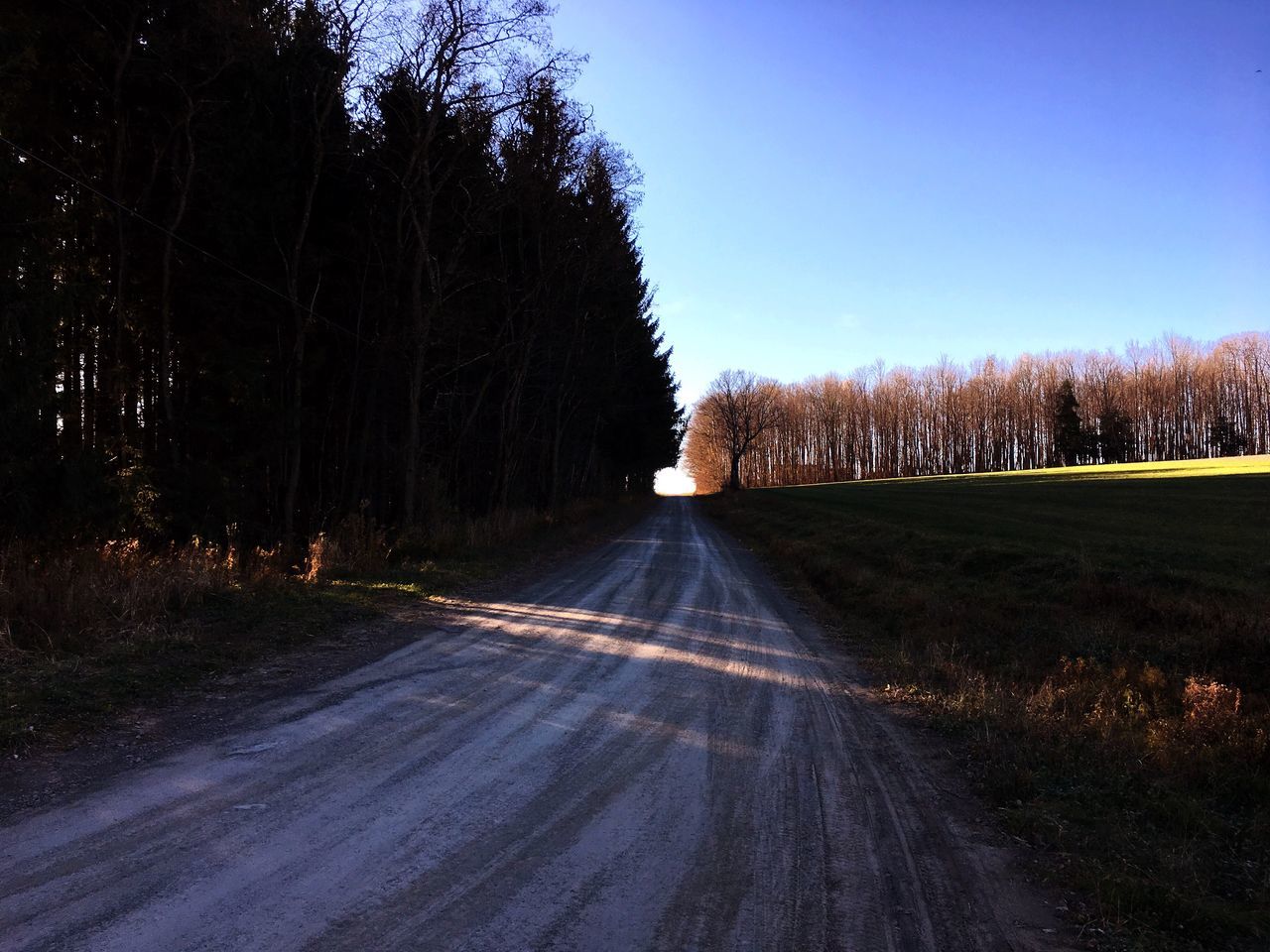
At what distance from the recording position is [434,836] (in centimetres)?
355

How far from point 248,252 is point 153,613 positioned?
12072 mm

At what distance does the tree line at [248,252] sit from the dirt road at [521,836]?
8.47 meters

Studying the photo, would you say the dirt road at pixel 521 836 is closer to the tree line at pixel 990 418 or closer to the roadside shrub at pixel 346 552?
the roadside shrub at pixel 346 552

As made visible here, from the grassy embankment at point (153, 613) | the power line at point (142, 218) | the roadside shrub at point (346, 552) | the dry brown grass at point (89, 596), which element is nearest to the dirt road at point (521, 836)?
the grassy embankment at point (153, 613)

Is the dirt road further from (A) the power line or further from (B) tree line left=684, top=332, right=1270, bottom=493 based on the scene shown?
(B) tree line left=684, top=332, right=1270, bottom=493

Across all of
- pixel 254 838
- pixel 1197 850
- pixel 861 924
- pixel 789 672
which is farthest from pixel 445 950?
pixel 789 672

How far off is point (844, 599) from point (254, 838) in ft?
35.7

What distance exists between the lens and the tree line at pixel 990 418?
82.9 meters

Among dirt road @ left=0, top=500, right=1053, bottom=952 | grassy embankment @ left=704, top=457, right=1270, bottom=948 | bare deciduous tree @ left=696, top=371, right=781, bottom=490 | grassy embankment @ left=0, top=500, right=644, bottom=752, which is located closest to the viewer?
dirt road @ left=0, top=500, right=1053, bottom=952

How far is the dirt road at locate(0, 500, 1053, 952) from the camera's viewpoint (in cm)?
285

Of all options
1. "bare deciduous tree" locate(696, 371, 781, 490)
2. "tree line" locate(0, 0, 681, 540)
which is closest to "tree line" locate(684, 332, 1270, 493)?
"bare deciduous tree" locate(696, 371, 781, 490)

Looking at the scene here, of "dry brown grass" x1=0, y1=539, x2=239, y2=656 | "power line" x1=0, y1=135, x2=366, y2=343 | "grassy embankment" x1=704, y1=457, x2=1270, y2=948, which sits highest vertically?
"power line" x1=0, y1=135, x2=366, y2=343

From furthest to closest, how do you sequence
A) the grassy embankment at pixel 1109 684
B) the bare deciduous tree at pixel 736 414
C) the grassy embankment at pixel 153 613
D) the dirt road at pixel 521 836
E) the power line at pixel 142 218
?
the bare deciduous tree at pixel 736 414, the power line at pixel 142 218, the grassy embankment at pixel 153 613, the grassy embankment at pixel 1109 684, the dirt road at pixel 521 836

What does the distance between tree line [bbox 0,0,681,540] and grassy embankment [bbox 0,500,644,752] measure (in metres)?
2.85
